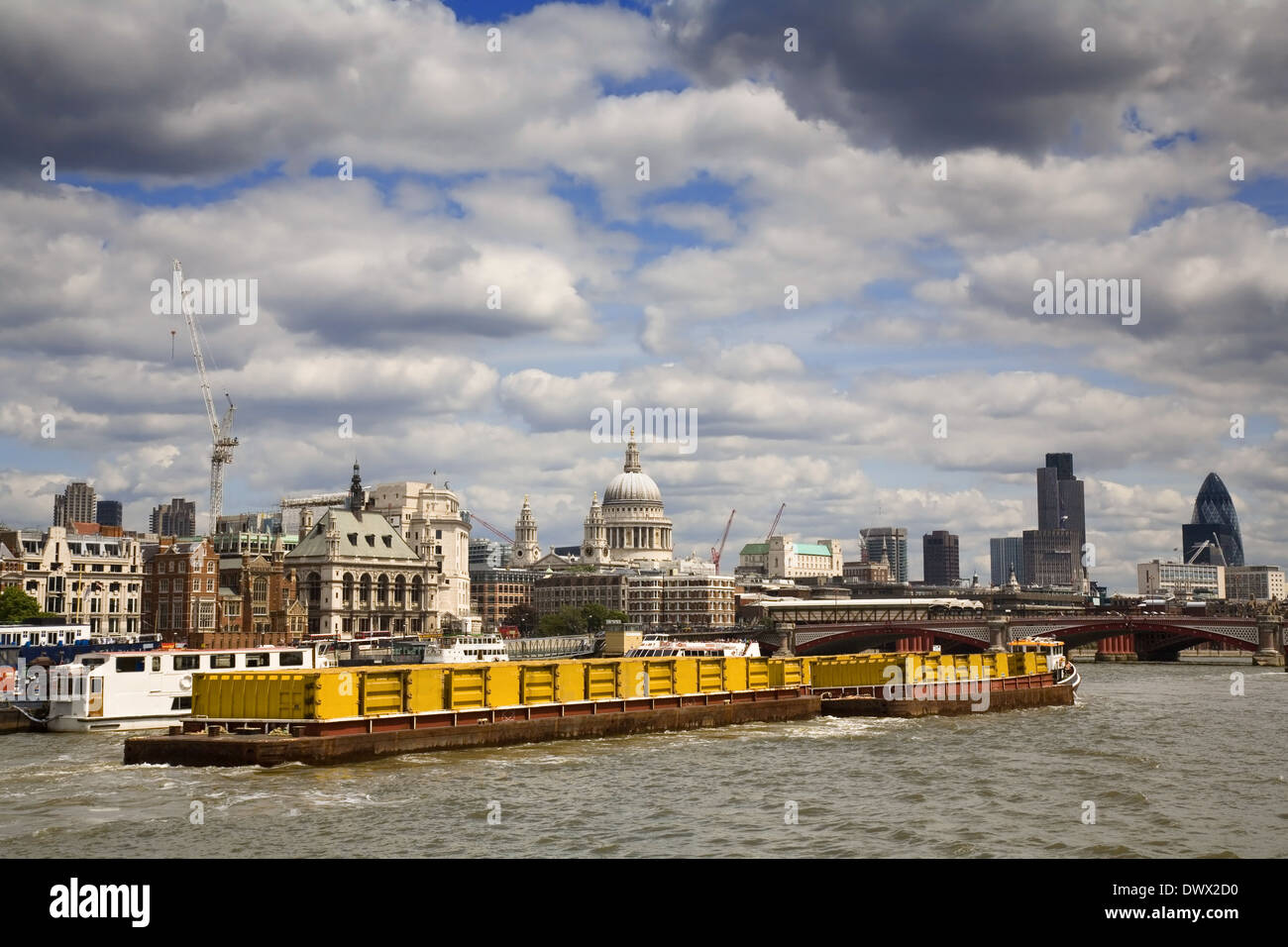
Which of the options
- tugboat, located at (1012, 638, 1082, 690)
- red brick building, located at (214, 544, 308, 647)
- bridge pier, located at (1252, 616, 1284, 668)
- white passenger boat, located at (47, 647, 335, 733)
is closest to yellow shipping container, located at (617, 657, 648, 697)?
white passenger boat, located at (47, 647, 335, 733)

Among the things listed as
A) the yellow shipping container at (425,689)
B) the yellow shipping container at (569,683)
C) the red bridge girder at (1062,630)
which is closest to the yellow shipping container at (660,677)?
the yellow shipping container at (569,683)

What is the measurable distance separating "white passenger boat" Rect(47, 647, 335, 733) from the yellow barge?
47.4ft

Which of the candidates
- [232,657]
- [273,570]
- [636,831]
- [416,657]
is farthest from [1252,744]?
[273,570]

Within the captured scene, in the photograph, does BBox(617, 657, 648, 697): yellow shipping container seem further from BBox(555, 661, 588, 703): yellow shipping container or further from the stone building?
the stone building

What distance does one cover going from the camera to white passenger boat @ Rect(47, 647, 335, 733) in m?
65.7

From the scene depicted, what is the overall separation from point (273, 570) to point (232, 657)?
127 metres

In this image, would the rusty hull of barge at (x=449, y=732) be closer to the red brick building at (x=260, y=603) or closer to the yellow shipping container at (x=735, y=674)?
the yellow shipping container at (x=735, y=674)

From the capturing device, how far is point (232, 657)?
69.2 m

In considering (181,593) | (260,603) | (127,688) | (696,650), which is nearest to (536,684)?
(127,688)

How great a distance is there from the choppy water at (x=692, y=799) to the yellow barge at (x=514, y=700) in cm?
138

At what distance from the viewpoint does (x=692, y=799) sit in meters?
39.7

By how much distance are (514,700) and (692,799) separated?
62.8 feet
